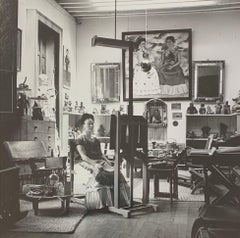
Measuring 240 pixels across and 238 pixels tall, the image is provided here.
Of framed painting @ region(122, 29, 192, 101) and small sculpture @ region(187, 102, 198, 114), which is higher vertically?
framed painting @ region(122, 29, 192, 101)

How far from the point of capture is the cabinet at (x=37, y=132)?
291 inches

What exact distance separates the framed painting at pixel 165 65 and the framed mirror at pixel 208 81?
0.68 feet

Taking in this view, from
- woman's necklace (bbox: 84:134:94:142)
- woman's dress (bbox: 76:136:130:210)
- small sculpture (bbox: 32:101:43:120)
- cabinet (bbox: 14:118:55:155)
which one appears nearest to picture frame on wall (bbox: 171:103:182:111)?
cabinet (bbox: 14:118:55:155)

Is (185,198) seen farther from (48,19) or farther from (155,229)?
(48,19)

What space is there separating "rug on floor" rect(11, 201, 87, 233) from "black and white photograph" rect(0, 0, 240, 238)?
0.01 meters

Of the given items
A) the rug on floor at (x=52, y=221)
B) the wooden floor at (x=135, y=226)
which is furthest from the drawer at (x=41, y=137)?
the wooden floor at (x=135, y=226)

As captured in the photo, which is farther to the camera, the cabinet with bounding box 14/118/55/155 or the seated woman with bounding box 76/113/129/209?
the cabinet with bounding box 14/118/55/155

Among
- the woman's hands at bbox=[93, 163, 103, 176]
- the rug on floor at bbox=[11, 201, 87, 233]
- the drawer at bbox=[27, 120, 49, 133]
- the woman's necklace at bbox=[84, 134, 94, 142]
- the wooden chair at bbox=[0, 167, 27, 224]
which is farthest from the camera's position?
the drawer at bbox=[27, 120, 49, 133]

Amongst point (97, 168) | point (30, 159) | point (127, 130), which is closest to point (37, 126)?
point (30, 159)

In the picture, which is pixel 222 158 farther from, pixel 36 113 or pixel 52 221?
pixel 36 113

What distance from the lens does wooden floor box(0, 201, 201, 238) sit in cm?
459

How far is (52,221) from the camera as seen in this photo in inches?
204

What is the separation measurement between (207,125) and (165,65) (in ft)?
6.67

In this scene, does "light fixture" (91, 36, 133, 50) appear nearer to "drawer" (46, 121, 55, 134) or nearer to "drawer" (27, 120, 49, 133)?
"drawer" (27, 120, 49, 133)
